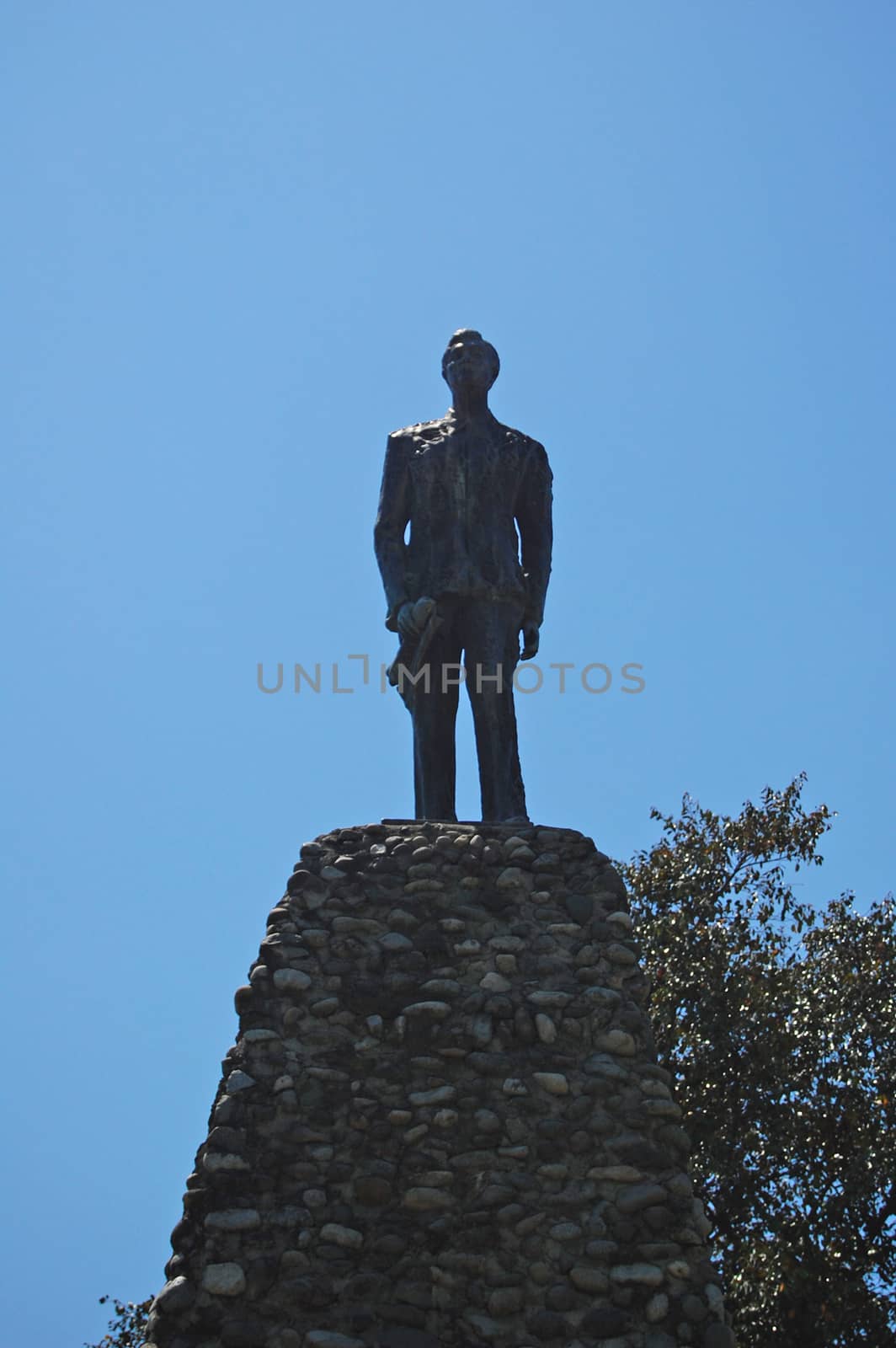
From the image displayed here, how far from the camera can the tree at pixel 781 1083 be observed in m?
10.2

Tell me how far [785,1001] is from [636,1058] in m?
5.90

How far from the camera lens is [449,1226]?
561 centimetres

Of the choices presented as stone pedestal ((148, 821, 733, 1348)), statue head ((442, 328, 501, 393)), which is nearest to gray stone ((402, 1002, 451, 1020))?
stone pedestal ((148, 821, 733, 1348))

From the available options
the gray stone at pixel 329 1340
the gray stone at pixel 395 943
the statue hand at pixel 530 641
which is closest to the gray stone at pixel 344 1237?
the gray stone at pixel 329 1340

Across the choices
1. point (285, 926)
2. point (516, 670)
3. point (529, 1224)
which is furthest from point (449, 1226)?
point (516, 670)

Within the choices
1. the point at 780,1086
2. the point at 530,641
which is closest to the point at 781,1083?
the point at 780,1086

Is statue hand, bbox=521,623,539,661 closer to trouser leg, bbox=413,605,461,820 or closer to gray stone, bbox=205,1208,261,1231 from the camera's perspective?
trouser leg, bbox=413,605,461,820

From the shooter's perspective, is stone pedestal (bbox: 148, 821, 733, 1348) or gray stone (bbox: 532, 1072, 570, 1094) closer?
stone pedestal (bbox: 148, 821, 733, 1348)

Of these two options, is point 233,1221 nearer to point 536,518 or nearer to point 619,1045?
point 619,1045

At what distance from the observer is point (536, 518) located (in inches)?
329

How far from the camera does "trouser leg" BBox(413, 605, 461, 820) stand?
7.69 m

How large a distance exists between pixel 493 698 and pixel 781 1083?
199 inches

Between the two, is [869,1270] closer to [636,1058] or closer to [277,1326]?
[636,1058]

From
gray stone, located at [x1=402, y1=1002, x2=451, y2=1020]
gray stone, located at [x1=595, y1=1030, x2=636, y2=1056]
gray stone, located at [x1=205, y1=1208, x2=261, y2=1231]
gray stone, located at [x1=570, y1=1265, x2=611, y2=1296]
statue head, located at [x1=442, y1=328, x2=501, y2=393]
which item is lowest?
gray stone, located at [x1=570, y1=1265, x2=611, y2=1296]
